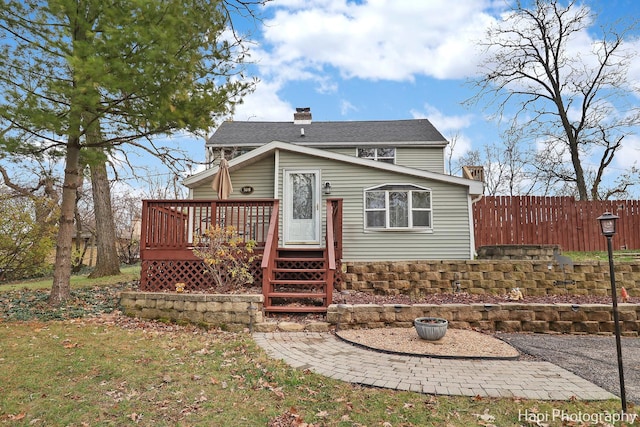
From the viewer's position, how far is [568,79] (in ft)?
54.7

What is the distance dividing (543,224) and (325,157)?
7894 millimetres

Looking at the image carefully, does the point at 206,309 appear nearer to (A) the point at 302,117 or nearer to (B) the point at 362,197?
(B) the point at 362,197

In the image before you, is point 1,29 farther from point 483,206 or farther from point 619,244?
point 619,244

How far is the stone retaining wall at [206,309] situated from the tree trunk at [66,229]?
1782mm

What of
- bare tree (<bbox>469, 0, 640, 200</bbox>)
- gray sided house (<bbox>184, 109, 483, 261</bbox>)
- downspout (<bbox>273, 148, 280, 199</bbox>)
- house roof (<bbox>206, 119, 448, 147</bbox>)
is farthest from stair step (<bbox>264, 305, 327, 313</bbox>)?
bare tree (<bbox>469, 0, 640, 200</bbox>)

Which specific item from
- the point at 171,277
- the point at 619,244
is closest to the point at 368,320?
the point at 171,277

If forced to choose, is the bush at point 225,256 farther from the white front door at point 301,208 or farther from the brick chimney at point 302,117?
the brick chimney at point 302,117

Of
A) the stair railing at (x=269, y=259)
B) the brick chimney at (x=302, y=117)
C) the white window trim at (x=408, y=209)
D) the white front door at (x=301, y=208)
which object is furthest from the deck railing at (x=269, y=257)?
the brick chimney at (x=302, y=117)

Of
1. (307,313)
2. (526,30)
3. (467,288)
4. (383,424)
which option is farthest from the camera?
(526,30)

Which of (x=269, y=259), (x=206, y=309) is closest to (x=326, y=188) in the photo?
(x=269, y=259)

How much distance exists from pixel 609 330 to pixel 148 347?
7.19m

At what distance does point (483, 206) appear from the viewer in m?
12.0

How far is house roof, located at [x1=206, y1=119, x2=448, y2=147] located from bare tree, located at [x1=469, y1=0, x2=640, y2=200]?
5.11 metres

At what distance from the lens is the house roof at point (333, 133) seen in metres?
14.8
